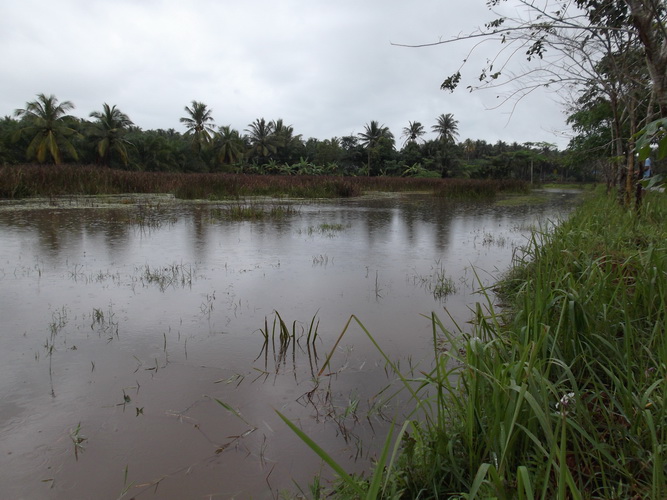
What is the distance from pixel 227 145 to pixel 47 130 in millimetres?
16007

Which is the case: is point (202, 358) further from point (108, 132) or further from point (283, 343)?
point (108, 132)

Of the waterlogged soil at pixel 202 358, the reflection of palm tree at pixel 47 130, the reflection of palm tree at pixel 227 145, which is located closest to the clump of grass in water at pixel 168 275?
the waterlogged soil at pixel 202 358

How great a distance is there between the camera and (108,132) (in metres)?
32.3

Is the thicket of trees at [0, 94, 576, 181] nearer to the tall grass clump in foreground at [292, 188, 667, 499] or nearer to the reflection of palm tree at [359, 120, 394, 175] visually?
the reflection of palm tree at [359, 120, 394, 175]

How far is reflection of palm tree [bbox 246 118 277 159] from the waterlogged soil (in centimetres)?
3794

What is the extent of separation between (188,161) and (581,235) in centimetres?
4109

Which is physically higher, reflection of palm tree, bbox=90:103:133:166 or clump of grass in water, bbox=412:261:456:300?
reflection of palm tree, bbox=90:103:133:166

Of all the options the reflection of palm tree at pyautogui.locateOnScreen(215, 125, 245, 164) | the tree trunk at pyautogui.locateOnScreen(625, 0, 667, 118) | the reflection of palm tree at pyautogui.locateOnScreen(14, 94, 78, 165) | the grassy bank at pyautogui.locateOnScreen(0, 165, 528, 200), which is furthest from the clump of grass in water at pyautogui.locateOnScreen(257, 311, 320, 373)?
the reflection of palm tree at pyautogui.locateOnScreen(215, 125, 245, 164)

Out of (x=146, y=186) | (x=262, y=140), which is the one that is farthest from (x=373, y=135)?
(x=146, y=186)

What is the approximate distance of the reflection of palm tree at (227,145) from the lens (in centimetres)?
4194

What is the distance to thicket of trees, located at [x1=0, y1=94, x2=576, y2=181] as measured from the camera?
30.1 meters

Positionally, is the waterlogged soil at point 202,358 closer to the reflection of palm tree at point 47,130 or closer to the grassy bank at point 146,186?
the grassy bank at point 146,186

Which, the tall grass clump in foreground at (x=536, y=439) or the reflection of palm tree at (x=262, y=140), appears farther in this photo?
the reflection of palm tree at (x=262, y=140)

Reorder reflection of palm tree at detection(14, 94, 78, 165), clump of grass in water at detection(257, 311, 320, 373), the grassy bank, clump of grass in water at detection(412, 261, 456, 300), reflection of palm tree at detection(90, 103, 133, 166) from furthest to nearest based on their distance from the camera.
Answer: reflection of palm tree at detection(90, 103, 133, 166) < reflection of palm tree at detection(14, 94, 78, 165) < the grassy bank < clump of grass in water at detection(412, 261, 456, 300) < clump of grass in water at detection(257, 311, 320, 373)
